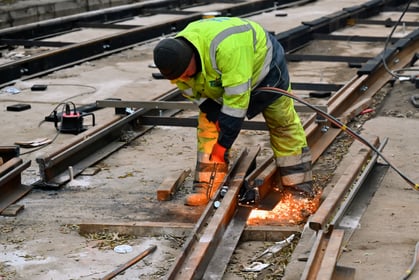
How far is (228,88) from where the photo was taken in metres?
6.45

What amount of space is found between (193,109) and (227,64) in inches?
133

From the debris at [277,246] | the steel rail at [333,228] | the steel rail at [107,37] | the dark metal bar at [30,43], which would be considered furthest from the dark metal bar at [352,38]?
the debris at [277,246]

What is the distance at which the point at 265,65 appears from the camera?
23.1 ft

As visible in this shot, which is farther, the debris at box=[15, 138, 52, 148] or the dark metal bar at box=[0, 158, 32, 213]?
the debris at box=[15, 138, 52, 148]

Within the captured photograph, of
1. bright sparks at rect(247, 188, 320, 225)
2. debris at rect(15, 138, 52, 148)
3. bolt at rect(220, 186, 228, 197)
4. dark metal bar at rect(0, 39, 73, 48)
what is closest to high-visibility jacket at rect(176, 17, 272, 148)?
bolt at rect(220, 186, 228, 197)

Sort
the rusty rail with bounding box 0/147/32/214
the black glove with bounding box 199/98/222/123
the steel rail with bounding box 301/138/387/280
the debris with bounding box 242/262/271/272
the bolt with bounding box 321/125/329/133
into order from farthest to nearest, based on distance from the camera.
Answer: the bolt with bounding box 321/125/329/133 → the rusty rail with bounding box 0/147/32/214 → the black glove with bounding box 199/98/222/123 → the debris with bounding box 242/262/271/272 → the steel rail with bounding box 301/138/387/280

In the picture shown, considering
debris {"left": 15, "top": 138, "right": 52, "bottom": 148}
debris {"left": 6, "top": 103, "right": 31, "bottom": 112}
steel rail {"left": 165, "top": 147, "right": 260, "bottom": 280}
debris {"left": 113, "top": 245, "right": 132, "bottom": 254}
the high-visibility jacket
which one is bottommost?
debris {"left": 6, "top": 103, "right": 31, "bottom": 112}

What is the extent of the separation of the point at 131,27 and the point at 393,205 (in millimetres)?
11455

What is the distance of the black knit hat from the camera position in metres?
6.38

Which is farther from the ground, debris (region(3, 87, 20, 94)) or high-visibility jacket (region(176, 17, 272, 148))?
high-visibility jacket (region(176, 17, 272, 148))

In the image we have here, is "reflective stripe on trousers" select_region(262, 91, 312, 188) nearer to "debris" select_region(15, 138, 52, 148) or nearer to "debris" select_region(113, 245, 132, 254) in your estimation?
"debris" select_region(113, 245, 132, 254)

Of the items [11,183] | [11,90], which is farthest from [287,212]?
[11,90]

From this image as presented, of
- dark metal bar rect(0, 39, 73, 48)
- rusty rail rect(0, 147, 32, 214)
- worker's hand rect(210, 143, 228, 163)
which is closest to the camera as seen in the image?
worker's hand rect(210, 143, 228, 163)

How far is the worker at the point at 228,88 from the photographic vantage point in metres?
6.45
